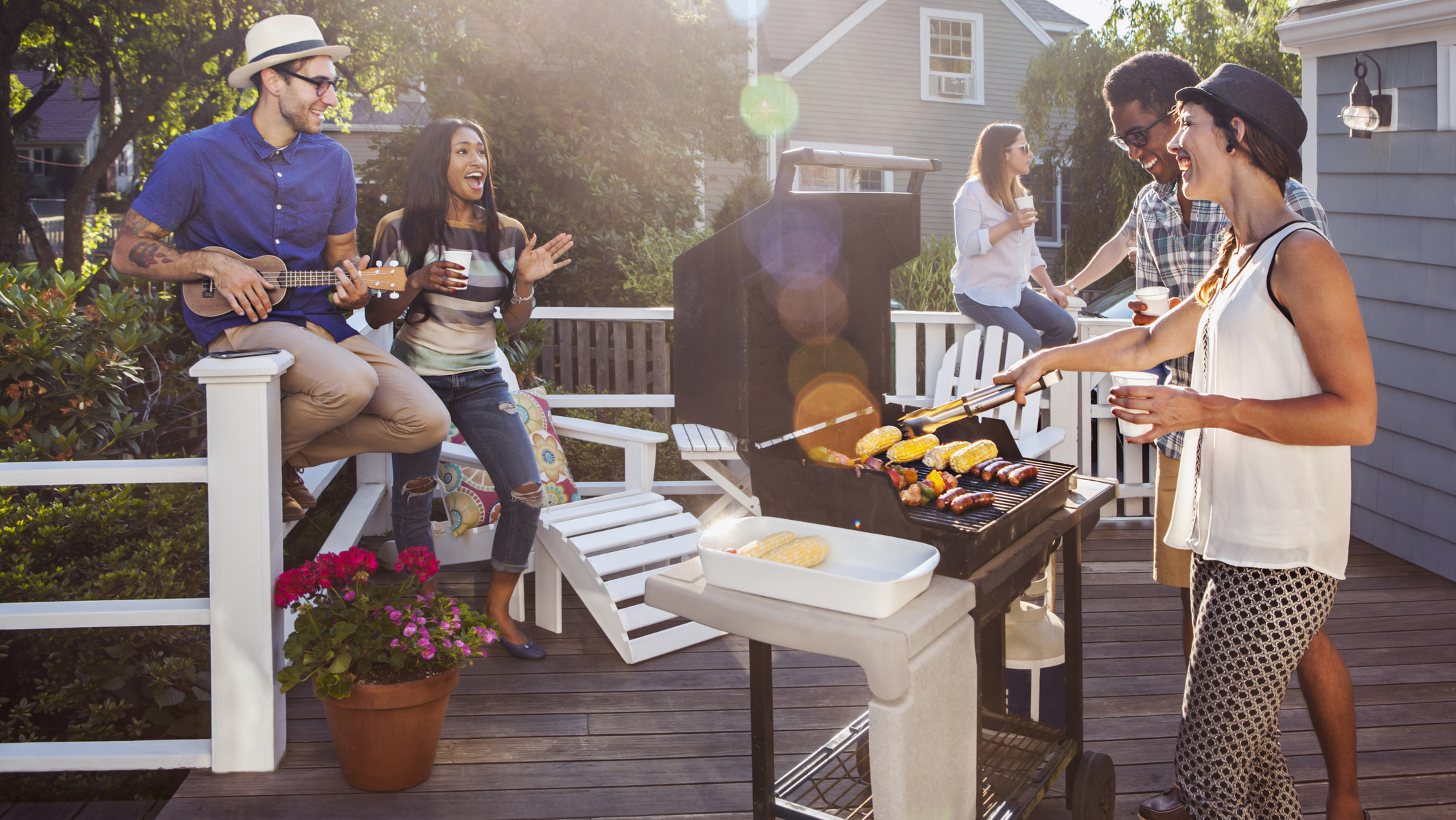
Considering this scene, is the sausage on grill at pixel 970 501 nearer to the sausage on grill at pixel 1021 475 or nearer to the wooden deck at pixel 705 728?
the sausage on grill at pixel 1021 475

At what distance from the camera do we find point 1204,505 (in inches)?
84.0

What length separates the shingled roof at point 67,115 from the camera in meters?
29.8

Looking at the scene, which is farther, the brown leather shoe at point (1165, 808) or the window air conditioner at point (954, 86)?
the window air conditioner at point (954, 86)

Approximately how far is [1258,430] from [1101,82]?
14.3 metres

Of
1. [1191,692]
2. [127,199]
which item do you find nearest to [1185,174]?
[1191,692]

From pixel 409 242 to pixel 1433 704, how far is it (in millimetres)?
3720

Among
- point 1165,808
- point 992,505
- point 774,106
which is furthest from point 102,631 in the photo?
point 774,106

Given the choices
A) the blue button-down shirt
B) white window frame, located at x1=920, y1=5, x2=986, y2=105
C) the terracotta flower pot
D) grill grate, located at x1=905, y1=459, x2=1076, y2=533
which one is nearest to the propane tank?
grill grate, located at x1=905, y1=459, x2=1076, y2=533

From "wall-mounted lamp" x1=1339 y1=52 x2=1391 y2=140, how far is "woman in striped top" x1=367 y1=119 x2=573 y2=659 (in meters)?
3.99

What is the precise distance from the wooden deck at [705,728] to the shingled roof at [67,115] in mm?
32869

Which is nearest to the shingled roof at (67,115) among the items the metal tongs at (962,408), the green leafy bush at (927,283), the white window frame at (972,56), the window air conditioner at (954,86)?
the white window frame at (972,56)

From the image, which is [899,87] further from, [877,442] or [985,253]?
[877,442]

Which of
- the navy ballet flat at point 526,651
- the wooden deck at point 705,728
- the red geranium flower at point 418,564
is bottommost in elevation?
the wooden deck at point 705,728

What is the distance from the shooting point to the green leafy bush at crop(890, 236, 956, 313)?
11414 mm
